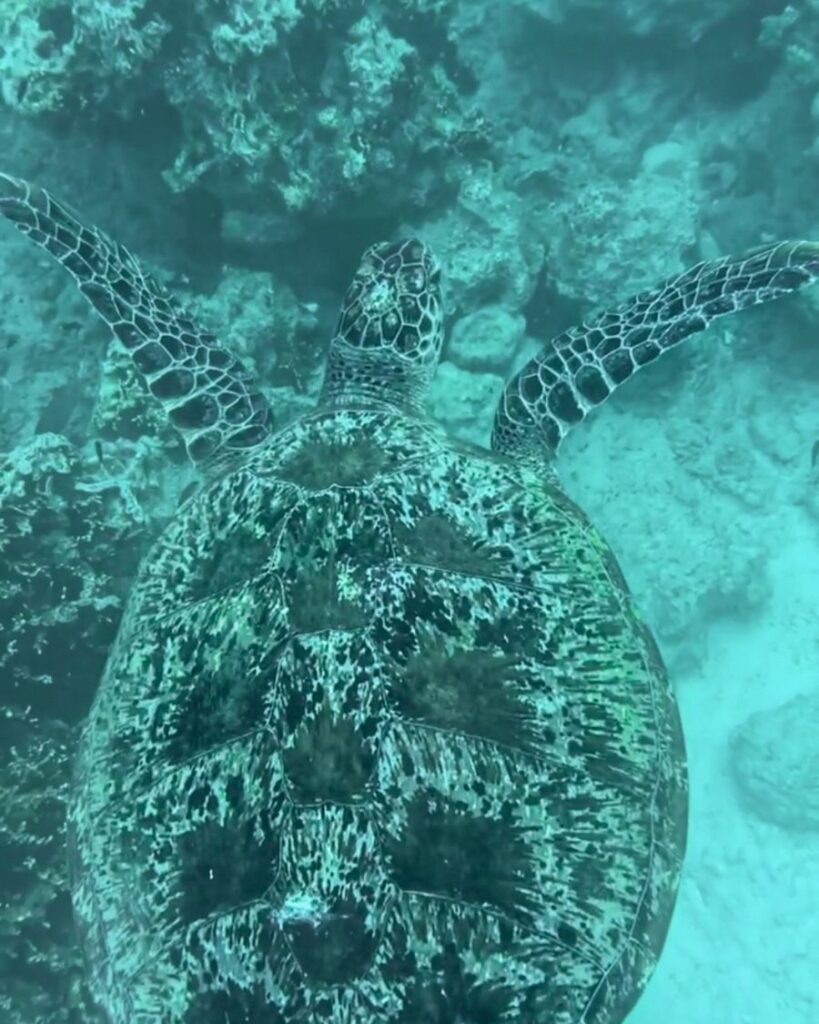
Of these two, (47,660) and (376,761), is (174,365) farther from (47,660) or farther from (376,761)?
(376,761)

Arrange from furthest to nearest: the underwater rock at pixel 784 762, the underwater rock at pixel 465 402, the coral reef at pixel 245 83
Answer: the underwater rock at pixel 784 762 < the underwater rock at pixel 465 402 < the coral reef at pixel 245 83

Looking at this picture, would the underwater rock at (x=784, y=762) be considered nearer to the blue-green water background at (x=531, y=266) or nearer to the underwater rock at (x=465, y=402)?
the blue-green water background at (x=531, y=266)

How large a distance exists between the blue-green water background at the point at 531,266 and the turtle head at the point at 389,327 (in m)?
0.87

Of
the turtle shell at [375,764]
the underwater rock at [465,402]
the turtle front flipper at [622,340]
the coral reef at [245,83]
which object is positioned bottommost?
the turtle shell at [375,764]

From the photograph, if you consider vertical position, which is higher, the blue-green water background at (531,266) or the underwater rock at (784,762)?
the blue-green water background at (531,266)

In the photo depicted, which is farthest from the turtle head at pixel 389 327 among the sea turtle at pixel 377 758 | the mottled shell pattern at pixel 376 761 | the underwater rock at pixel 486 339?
the underwater rock at pixel 486 339

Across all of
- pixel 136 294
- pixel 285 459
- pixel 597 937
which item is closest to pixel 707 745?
pixel 597 937

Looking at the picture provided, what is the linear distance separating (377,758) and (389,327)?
2072 mm

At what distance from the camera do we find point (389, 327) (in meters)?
3.41

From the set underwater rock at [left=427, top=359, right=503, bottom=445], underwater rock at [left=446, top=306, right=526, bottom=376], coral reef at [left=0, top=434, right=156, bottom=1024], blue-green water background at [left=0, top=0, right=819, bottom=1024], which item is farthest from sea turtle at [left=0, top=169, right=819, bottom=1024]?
underwater rock at [left=446, top=306, right=526, bottom=376]

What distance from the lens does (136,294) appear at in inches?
142

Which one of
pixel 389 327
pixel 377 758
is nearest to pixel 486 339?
pixel 389 327

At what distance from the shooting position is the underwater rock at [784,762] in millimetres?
4707

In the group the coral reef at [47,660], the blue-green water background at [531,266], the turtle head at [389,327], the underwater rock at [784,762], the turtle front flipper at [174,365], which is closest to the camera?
the coral reef at [47,660]
